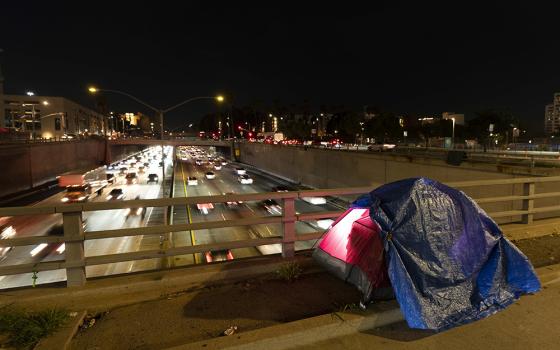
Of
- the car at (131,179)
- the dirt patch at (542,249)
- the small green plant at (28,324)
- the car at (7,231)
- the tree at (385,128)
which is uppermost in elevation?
the tree at (385,128)

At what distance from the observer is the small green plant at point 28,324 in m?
3.95

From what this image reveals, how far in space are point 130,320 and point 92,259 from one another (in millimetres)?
1205

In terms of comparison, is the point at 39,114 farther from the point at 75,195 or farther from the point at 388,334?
the point at 388,334

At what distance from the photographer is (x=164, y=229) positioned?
222 inches

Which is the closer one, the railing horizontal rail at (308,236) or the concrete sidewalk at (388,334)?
the concrete sidewalk at (388,334)

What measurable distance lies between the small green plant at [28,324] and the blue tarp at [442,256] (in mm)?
3954

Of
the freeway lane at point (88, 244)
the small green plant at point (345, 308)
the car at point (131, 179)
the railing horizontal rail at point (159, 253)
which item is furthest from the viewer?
the car at point (131, 179)

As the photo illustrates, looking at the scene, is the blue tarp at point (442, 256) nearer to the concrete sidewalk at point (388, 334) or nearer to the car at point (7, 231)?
the concrete sidewalk at point (388, 334)

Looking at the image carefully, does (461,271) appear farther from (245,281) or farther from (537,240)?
(537,240)

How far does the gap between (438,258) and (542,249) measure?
13.8 ft

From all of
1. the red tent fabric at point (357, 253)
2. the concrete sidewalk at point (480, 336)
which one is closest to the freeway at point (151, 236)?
the red tent fabric at point (357, 253)

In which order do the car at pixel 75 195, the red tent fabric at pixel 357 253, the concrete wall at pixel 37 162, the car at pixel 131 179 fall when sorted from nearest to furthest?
the red tent fabric at pixel 357 253, the car at pixel 75 195, the concrete wall at pixel 37 162, the car at pixel 131 179

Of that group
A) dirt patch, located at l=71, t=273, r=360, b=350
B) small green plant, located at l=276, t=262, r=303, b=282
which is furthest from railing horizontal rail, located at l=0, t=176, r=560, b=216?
dirt patch, located at l=71, t=273, r=360, b=350

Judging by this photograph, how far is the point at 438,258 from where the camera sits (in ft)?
15.3
